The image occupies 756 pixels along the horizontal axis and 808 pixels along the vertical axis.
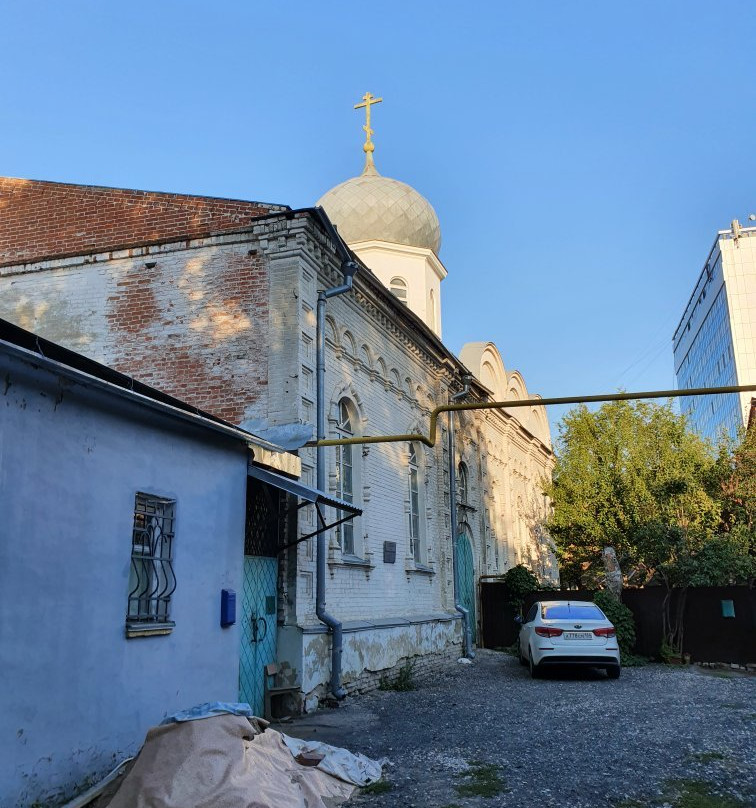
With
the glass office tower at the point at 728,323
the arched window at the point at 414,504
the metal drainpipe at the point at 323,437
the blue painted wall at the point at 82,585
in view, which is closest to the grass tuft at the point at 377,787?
the blue painted wall at the point at 82,585

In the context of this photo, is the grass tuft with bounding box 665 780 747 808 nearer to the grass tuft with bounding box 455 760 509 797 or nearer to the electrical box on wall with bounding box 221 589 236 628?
the grass tuft with bounding box 455 760 509 797

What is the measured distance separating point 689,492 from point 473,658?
902cm

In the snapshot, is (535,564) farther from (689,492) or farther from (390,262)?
(390,262)

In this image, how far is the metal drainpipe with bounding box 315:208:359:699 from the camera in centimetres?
1128

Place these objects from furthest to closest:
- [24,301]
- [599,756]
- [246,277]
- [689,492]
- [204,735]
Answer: [689,492] < [24,301] < [246,277] < [599,756] < [204,735]

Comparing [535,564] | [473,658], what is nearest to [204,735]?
[473,658]

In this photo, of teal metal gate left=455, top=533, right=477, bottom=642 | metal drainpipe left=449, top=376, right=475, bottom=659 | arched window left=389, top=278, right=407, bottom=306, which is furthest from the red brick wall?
arched window left=389, top=278, right=407, bottom=306

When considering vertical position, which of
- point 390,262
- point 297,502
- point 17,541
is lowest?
point 17,541

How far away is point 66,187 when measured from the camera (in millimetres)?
13617

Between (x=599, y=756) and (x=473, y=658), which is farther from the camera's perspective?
(x=473, y=658)

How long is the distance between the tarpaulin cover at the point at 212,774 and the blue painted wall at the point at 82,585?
72 cm

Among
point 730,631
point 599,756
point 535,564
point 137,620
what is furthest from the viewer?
point 535,564

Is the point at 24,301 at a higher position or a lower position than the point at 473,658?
higher

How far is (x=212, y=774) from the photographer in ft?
17.4
